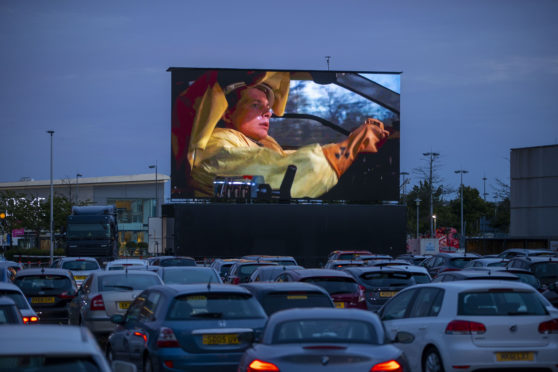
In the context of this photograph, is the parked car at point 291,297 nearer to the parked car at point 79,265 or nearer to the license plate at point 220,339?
the license plate at point 220,339

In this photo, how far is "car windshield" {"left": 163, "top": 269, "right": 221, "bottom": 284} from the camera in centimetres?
2053

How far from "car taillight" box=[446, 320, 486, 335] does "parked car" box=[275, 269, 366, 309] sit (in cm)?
643

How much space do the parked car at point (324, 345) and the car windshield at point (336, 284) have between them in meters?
8.16

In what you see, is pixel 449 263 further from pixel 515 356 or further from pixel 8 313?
pixel 8 313

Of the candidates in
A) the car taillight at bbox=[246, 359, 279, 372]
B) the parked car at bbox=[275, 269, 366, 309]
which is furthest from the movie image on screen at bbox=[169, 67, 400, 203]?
the car taillight at bbox=[246, 359, 279, 372]

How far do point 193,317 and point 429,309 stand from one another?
3.04m

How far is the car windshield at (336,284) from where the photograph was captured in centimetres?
1770

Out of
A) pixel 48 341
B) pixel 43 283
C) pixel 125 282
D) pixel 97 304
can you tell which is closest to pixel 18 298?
pixel 97 304

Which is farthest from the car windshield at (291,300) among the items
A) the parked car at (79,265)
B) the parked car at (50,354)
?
the parked car at (79,265)

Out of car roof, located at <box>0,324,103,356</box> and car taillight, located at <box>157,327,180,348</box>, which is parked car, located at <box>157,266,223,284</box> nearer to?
car taillight, located at <box>157,327,180,348</box>

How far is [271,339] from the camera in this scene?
29.6ft

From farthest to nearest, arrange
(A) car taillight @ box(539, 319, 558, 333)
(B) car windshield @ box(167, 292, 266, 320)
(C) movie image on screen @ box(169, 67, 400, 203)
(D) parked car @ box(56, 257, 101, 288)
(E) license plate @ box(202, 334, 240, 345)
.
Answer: (C) movie image on screen @ box(169, 67, 400, 203) → (D) parked car @ box(56, 257, 101, 288) → (B) car windshield @ box(167, 292, 266, 320) → (E) license plate @ box(202, 334, 240, 345) → (A) car taillight @ box(539, 319, 558, 333)

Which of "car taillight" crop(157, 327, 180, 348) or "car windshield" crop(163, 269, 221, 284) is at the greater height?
"car windshield" crop(163, 269, 221, 284)

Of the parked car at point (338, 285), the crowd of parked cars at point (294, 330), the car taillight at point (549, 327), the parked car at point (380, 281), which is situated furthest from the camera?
the parked car at point (380, 281)
